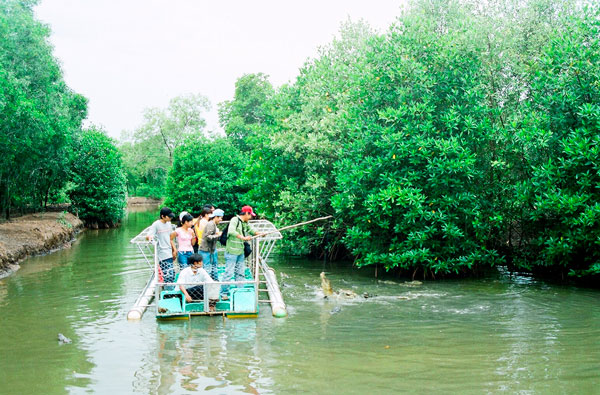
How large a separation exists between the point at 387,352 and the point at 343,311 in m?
3.11

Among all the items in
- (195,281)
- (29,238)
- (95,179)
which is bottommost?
(195,281)

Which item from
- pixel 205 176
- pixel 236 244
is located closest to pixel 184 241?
pixel 236 244

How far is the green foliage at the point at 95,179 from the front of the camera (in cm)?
3591

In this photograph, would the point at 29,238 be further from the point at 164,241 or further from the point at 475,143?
the point at 475,143

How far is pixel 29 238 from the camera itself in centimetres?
2194

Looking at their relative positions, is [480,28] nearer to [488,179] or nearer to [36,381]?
[488,179]

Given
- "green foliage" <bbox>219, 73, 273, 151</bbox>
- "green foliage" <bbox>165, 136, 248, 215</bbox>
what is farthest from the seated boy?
"green foliage" <bbox>219, 73, 273, 151</bbox>

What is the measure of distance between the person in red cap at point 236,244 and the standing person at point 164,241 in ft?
4.04

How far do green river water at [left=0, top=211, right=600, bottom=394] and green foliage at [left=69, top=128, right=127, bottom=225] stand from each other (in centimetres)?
2205

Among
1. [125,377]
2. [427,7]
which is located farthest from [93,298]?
[427,7]

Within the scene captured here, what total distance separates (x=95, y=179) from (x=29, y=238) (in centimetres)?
1469

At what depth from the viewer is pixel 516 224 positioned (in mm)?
17266

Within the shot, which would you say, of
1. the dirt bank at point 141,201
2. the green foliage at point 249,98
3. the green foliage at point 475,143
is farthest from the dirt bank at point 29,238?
the dirt bank at point 141,201

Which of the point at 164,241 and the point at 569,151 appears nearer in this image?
the point at 164,241
